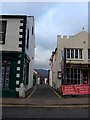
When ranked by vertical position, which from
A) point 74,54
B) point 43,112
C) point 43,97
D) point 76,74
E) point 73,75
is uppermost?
point 74,54

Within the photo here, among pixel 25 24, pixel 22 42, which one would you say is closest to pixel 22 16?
pixel 25 24

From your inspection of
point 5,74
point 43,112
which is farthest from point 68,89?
point 43,112

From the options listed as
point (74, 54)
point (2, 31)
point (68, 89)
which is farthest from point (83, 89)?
point (2, 31)

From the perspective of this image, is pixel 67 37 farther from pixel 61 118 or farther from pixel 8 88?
pixel 61 118

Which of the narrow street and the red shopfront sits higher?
the red shopfront

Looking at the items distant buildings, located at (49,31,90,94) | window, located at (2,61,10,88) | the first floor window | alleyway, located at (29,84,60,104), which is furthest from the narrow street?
distant buildings, located at (49,31,90,94)

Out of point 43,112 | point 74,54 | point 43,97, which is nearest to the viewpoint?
point 43,112

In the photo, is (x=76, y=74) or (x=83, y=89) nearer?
(x=83, y=89)

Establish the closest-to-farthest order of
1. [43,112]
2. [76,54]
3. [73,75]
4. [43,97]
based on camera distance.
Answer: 1. [43,112]
2. [43,97]
3. [73,75]
4. [76,54]

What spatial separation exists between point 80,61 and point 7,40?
32.2ft

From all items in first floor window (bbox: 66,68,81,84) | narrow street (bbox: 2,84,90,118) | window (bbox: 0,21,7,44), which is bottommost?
narrow street (bbox: 2,84,90,118)

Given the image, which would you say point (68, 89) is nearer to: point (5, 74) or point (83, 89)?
point (83, 89)

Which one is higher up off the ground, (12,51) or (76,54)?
(76,54)

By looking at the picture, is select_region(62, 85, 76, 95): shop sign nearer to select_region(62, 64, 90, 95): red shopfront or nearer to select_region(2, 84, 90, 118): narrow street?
select_region(62, 64, 90, 95): red shopfront
